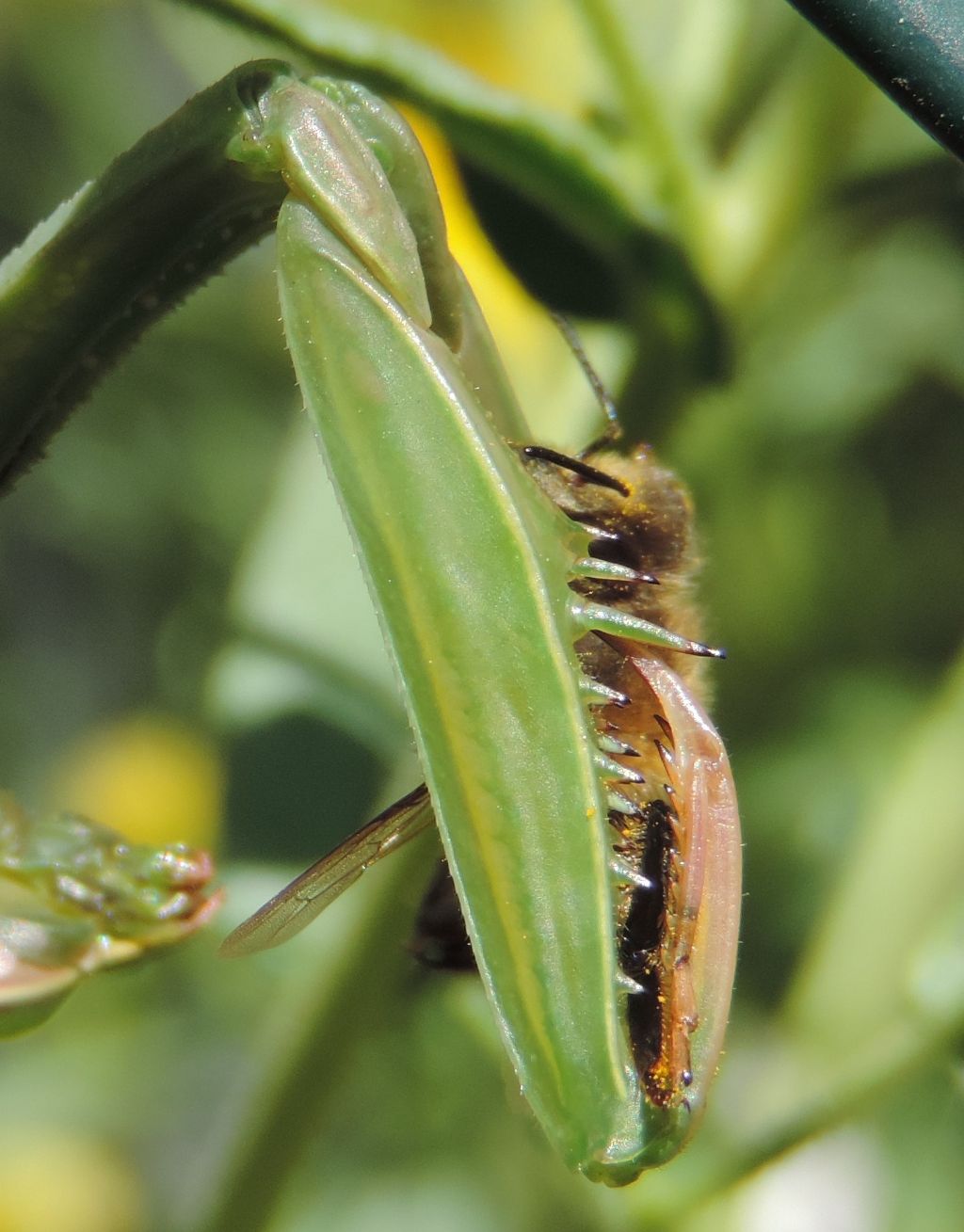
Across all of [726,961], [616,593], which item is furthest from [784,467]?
[726,961]

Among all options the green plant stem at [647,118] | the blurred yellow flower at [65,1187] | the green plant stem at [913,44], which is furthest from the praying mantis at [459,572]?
the blurred yellow flower at [65,1187]

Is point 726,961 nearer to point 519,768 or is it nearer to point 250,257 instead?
point 519,768

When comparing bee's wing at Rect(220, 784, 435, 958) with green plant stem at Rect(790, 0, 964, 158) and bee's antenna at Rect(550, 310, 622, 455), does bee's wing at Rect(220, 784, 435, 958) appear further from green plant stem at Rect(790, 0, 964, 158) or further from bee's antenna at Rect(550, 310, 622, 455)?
green plant stem at Rect(790, 0, 964, 158)

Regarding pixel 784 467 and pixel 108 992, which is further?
pixel 108 992

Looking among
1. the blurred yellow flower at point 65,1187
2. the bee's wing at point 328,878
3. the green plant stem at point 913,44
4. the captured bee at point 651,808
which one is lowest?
the blurred yellow flower at point 65,1187

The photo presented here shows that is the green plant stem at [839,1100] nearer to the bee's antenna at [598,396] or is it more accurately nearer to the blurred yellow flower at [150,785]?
the bee's antenna at [598,396]

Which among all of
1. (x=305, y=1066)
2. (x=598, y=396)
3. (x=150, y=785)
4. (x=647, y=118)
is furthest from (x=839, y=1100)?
(x=150, y=785)
